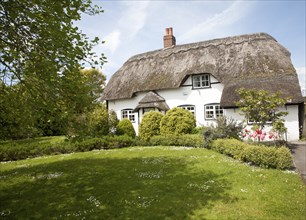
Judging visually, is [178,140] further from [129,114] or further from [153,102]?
[129,114]

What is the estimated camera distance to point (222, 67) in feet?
73.9

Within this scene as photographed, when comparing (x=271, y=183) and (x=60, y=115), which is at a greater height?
(x=60, y=115)

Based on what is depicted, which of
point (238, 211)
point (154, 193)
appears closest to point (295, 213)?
point (238, 211)

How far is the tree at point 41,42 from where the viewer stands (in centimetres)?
610

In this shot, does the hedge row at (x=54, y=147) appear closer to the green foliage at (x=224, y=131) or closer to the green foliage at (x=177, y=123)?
the green foliage at (x=177, y=123)

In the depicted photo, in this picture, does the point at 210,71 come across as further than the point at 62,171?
Yes

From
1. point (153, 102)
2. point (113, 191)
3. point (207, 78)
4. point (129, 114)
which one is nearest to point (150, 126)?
point (153, 102)

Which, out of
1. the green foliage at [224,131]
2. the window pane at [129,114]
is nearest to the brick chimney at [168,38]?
the window pane at [129,114]

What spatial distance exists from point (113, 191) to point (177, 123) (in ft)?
38.6

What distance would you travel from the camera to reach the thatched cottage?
1950 cm

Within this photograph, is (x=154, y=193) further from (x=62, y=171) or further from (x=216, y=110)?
(x=216, y=110)

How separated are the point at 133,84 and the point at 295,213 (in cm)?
2176

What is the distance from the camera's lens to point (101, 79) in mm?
54312

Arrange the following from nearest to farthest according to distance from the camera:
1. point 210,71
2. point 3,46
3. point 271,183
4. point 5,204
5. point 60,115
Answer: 1. point 60,115
2. point 3,46
3. point 5,204
4. point 271,183
5. point 210,71
